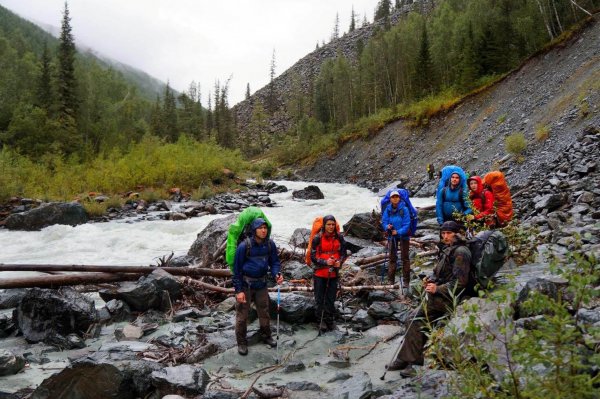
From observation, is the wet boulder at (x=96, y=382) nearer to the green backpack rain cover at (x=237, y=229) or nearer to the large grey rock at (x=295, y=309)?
the green backpack rain cover at (x=237, y=229)

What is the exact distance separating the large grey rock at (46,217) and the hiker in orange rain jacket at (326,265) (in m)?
14.3

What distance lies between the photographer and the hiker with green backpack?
611cm

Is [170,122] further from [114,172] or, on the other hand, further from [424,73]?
[114,172]

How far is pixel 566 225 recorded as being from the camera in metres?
8.71

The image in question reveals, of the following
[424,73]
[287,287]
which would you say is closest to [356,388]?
[287,287]

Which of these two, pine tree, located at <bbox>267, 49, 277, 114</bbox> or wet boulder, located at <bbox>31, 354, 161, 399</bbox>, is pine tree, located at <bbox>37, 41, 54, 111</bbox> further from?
pine tree, located at <bbox>267, 49, 277, 114</bbox>

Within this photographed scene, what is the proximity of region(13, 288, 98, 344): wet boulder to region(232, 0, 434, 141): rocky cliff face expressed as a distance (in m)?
91.2

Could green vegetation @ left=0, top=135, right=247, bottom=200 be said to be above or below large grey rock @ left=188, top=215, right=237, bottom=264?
above

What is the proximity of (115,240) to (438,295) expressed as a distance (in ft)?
42.4

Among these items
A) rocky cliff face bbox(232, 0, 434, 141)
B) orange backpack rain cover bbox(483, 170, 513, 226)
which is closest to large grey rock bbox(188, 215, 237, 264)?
orange backpack rain cover bbox(483, 170, 513, 226)

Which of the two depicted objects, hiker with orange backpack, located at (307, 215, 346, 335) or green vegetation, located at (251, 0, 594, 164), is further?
green vegetation, located at (251, 0, 594, 164)

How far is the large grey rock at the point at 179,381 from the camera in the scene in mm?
4582

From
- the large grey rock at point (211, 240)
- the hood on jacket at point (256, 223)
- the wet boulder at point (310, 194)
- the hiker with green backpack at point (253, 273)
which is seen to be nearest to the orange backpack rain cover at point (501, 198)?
the hiker with green backpack at point (253, 273)

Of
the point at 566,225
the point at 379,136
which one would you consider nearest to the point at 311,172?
the point at 379,136
